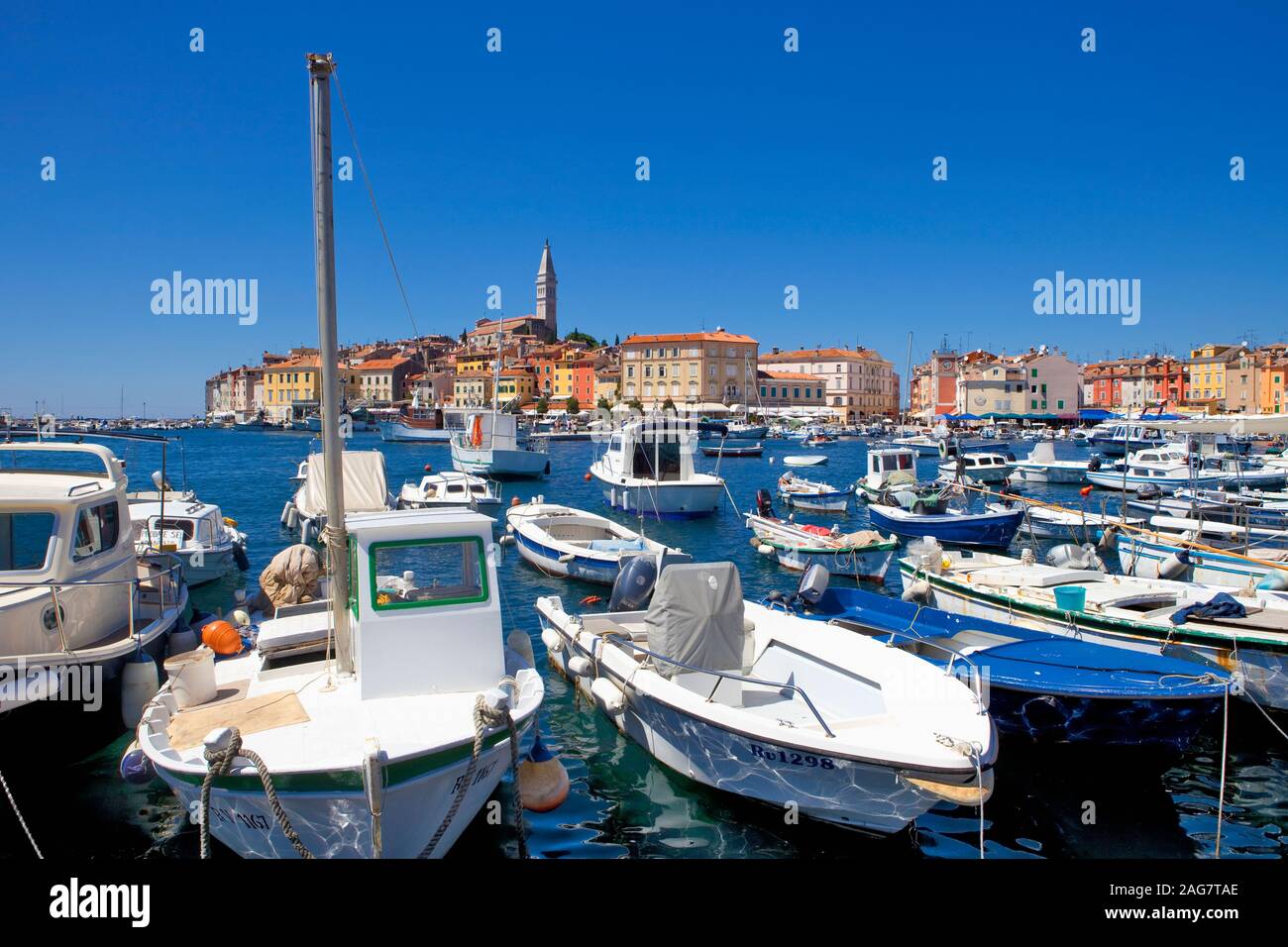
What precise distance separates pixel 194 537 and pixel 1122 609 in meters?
17.3

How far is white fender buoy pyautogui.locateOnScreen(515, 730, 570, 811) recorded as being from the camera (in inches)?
317

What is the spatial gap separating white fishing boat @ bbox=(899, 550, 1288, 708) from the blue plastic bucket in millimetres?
12

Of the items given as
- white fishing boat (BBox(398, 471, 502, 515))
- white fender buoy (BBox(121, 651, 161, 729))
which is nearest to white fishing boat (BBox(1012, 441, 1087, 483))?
white fishing boat (BBox(398, 471, 502, 515))

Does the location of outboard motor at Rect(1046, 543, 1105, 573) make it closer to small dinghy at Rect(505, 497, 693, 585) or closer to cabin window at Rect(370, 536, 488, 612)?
small dinghy at Rect(505, 497, 693, 585)

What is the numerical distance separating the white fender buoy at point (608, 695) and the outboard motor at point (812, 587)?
12.3ft

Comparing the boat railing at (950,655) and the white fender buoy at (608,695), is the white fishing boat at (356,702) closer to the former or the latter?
Result: the white fender buoy at (608,695)

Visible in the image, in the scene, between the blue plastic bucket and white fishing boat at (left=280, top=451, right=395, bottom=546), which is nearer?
the blue plastic bucket

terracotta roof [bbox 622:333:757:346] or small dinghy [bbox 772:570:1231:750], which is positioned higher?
terracotta roof [bbox 622:333:757:346]

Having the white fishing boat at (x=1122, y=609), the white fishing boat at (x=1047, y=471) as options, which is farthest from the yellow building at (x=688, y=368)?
the white fishing boat at (x=1122, y=609)

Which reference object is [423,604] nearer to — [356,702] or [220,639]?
[356,702]

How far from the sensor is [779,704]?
29.6 ft
